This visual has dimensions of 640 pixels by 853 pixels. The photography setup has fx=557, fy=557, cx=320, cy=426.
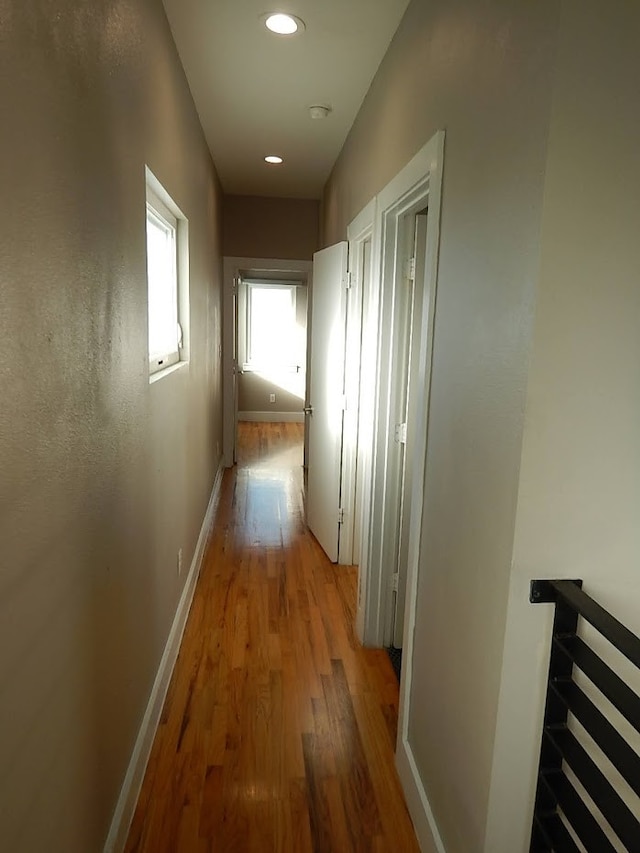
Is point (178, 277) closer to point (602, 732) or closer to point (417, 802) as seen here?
point (417, 802)

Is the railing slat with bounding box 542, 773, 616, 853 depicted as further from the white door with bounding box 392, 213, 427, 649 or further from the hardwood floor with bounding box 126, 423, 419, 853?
the white door with bounding box 392, 213, 427, 649

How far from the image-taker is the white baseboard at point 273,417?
8.80 m

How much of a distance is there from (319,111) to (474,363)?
240 cm

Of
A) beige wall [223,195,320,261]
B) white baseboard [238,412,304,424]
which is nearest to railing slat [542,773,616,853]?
beige wall [223,195,320,261]

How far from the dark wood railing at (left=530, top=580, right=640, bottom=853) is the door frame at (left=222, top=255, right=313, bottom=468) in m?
4.62

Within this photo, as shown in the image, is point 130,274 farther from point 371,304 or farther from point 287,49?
point 287,49

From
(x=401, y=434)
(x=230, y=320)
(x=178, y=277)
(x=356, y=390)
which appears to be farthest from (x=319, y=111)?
(x=230, y=320)

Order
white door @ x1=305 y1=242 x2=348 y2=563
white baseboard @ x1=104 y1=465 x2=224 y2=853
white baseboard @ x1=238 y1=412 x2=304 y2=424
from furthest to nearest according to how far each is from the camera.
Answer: white baseboard @ x1=238 y1=412 x2=304 y2=424
white door @ x1=305 y1=242 x2=348 y2=563
white baseboard @ x1=104 y1=465 x2=224 y2=853

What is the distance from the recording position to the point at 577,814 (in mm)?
1142

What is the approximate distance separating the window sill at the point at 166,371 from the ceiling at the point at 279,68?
1.40 metres

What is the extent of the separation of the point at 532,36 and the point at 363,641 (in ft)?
7.95

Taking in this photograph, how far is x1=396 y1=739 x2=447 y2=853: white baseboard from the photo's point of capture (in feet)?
5.13

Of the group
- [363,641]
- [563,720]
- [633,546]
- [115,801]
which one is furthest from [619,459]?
[363,641]

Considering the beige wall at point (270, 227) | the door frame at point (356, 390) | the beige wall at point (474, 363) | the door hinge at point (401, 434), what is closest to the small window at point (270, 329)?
the beige wall at point (270, 227)
